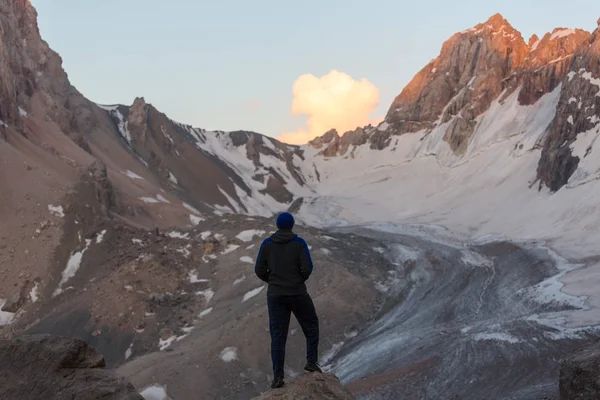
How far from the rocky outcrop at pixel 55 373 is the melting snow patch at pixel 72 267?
69.0 feet

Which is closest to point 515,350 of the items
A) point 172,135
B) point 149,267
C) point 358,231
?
point 149,267

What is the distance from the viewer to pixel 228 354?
2153cm

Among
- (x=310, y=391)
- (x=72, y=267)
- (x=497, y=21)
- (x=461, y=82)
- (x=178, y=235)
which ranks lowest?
(x=310, y=391)

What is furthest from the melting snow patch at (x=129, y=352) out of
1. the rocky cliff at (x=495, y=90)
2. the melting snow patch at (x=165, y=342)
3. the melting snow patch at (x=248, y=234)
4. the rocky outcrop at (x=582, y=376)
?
the rocky cliff at (x=495, y=90)

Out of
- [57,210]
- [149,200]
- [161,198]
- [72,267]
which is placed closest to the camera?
[72,267]

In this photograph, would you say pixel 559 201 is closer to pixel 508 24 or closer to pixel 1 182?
pixel 1 182

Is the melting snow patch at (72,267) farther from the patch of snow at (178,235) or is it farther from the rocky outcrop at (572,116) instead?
the rocky outcrop at (572,116)

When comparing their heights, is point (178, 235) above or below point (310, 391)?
above

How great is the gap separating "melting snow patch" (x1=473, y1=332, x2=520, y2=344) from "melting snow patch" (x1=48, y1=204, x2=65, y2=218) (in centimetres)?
2542

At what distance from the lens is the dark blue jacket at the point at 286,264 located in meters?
8.06

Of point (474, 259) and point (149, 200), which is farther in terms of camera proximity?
point (149, 200)

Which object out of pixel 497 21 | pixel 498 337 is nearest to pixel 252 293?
pixel 498 337

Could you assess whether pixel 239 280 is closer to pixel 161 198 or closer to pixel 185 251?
pixel 185 251

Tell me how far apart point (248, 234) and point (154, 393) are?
19703mm
